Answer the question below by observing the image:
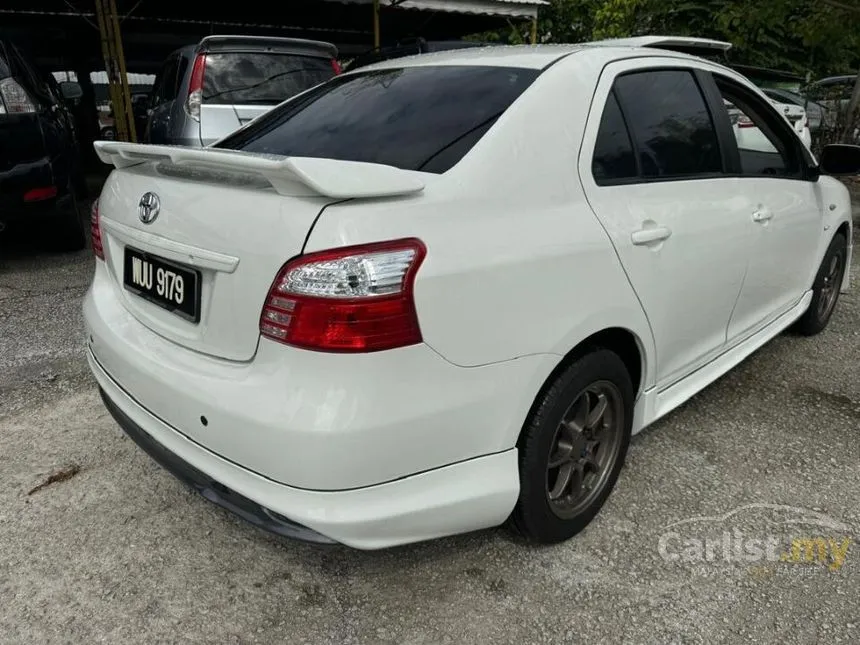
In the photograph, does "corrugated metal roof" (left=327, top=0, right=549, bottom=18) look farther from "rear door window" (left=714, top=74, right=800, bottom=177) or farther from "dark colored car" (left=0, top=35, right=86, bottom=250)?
"rear door window" (left=714, top=74, right=800, bottom=177)

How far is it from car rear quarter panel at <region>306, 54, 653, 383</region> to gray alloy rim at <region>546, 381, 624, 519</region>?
282 millimetres

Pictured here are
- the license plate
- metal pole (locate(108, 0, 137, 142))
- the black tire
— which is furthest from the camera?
metal pole (locate(108, 0, 137, 142))

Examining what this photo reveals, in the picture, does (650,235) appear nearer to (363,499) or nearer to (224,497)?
(363,499)

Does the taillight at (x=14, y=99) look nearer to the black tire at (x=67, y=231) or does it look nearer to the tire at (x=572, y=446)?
the black tire at (x=67, y=231)

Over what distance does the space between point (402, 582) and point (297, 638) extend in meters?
0.36

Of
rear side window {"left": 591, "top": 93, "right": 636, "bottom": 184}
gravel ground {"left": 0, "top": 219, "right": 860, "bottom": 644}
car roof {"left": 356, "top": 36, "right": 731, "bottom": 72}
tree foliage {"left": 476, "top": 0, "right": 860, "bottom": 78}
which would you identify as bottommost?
gravel ground {"left": 0, "top": 219, "right": 860, "bottom": 644}

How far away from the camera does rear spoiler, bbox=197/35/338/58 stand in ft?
19.9

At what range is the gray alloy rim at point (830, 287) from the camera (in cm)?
396

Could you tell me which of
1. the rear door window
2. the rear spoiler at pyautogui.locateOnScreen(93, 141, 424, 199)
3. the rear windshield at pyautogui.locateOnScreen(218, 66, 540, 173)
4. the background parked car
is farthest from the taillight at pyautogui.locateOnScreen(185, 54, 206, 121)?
the background parked car

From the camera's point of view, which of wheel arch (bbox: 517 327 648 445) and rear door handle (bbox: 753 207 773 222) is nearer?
wheel arch (bbox: 517 327 648 445)

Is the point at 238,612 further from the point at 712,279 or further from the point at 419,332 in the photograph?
the point at 712,279

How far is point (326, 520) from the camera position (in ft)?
5.25

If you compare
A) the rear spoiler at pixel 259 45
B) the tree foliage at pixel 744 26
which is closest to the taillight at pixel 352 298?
the rear spoiler at pixel 259 45

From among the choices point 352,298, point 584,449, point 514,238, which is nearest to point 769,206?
point 584,449
